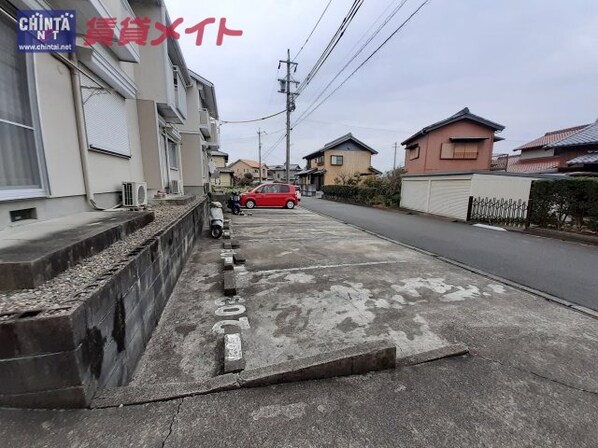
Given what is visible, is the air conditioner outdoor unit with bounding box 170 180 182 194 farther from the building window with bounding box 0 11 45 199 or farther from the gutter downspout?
the building window with bounding box 0 11 45 199

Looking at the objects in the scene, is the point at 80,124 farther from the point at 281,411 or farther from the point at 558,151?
the point at 558,151

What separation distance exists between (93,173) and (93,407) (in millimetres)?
3964

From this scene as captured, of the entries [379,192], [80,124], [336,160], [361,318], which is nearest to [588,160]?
[379,192]

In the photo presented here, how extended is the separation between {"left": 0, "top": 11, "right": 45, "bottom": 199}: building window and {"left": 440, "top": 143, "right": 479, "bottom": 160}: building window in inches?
942

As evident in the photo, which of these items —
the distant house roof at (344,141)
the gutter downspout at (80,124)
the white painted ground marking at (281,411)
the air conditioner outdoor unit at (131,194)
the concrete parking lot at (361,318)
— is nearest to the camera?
the white painted ground marking at (281,411)

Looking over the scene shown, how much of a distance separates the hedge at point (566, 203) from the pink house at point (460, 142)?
13.0 metres

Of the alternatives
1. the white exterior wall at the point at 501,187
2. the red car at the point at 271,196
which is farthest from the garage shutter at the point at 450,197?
the red car at the point at 271,196

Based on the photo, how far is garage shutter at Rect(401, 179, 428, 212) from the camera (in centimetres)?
1493

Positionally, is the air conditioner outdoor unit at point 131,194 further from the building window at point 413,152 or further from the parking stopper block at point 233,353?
the building window at point 413,152

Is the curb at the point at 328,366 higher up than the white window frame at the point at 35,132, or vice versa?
the white window frame at the point at 35,132

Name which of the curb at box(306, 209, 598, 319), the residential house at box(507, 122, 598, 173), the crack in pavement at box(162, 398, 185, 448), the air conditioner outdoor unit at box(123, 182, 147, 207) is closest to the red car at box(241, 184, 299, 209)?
the curb at box(306, 209, 598, 319)

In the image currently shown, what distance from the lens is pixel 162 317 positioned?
10.8ft

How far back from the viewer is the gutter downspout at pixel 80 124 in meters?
3.98

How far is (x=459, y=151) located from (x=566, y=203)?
49.6 feet
